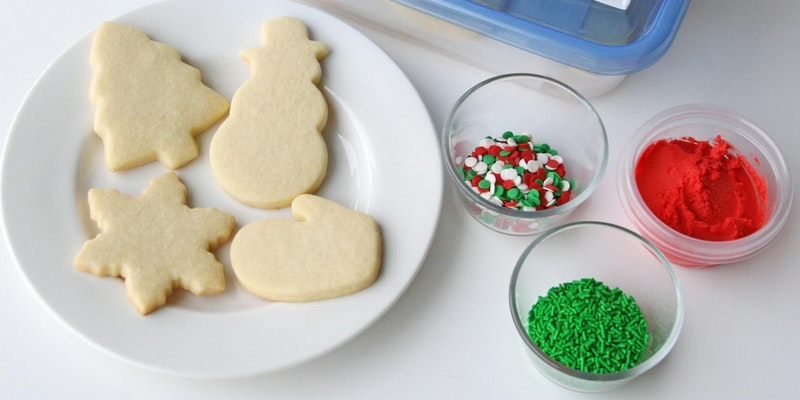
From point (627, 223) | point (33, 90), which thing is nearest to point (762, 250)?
point (627, 223)

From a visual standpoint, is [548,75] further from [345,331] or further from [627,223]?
[345,331]

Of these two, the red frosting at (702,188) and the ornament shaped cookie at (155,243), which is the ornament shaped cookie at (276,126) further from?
the red frosting at (702,188)

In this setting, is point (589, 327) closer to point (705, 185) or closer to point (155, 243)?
point (705, 185)

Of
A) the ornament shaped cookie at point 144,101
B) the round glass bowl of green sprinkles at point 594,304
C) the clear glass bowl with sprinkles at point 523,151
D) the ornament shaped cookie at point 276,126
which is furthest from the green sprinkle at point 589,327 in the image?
the ornament shaped cookie at point 144,101

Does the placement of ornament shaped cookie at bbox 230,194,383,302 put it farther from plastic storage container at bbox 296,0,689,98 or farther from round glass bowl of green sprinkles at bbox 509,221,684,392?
plastic storage container at bbox 296,0,689,98

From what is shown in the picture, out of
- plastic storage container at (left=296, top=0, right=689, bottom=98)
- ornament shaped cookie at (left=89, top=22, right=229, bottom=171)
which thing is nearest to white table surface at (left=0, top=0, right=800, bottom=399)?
plastic storage container at (left=296, top=0, right=689, bottom=98)

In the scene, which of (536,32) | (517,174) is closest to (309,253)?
(517,174)
